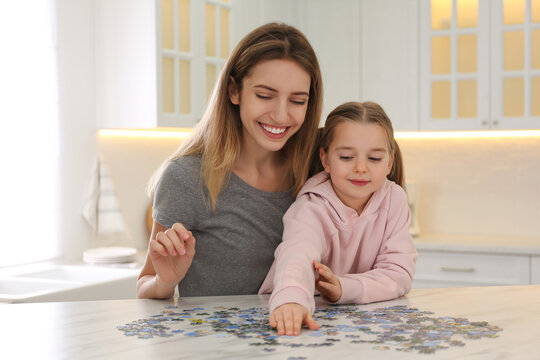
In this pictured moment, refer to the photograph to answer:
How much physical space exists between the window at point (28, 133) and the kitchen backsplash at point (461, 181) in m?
0.57

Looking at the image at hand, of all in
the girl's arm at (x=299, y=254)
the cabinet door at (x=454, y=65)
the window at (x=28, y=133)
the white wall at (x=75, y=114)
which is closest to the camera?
the girl's arm at (x=299, y=254)

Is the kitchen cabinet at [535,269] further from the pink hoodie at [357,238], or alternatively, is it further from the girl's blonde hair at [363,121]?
the pink hoodie at [357,238]

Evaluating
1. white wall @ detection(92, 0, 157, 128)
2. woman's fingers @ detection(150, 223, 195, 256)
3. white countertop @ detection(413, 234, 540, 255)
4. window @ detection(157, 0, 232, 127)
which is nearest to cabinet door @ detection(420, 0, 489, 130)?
white countertop @ detection(413, 234, 540, 255)

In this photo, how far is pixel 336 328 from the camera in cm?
121

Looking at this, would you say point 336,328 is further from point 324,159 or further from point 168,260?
point 324,159

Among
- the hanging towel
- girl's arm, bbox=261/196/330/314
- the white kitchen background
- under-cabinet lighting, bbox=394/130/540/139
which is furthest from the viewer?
under-cabinet lighting, bbox=394/130/540/139

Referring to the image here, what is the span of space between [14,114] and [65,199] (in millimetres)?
498

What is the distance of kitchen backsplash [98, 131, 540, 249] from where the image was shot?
3787 mm

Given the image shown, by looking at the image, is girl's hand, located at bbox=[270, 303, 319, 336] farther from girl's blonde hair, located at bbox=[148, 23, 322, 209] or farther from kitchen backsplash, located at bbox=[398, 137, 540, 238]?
kitchen backsplash, located at bbox=[398, 137, 540, 238]

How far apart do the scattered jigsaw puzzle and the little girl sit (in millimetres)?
99

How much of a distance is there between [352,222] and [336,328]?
0.47 meters

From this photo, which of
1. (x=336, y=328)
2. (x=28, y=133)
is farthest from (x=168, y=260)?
(x=28, y=133)

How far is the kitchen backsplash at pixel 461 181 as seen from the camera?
379 cm

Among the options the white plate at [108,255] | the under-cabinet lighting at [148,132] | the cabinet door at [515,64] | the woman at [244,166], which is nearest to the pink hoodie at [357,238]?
the woman at [244,166]
